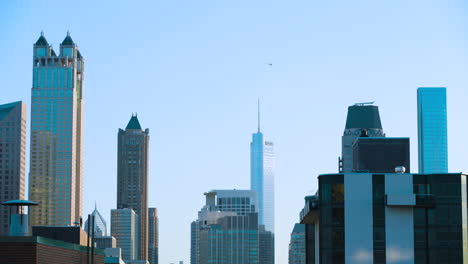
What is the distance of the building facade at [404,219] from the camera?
226ft

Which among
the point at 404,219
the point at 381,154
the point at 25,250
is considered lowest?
the point at 25,250

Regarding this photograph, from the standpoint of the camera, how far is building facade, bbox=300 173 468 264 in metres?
68.9

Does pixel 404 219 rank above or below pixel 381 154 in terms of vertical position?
below

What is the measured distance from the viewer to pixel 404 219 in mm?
69312

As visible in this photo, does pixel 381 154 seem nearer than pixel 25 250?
No

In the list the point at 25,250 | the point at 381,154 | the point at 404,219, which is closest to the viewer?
the point at 404,219

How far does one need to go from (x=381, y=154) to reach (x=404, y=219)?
37127 mm

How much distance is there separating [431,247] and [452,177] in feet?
15.0

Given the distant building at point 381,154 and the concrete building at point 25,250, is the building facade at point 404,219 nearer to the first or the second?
the concrete building at point 25,250

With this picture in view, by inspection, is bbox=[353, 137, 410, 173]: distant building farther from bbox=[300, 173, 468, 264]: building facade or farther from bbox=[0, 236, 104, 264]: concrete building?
bbox=[0, 236, 104, 264]: concrete building

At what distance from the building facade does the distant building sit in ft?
104

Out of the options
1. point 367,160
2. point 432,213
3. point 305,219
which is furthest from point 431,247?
point 367,160

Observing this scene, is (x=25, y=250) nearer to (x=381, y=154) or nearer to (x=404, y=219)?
(x=404, y=219)

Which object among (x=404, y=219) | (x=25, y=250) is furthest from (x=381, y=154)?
(x=25, y=250)
